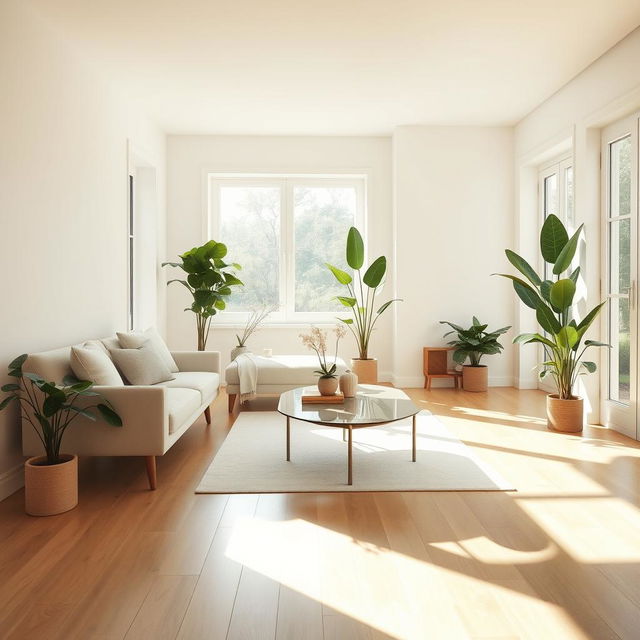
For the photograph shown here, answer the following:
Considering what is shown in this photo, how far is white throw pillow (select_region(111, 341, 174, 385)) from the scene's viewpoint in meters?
3.75

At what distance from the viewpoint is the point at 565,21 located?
3711 millimetres

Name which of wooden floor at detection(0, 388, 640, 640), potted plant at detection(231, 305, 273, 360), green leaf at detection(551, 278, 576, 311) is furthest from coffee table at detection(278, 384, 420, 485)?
potted plant at detection(231, 305, 273, 360)

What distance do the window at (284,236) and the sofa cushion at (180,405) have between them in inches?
111

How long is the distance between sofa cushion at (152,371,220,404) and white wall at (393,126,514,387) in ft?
8.12

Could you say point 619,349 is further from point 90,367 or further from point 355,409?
point 90,367

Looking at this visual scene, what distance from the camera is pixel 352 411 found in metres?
3.20

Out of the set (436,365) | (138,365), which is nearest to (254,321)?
(436,365)

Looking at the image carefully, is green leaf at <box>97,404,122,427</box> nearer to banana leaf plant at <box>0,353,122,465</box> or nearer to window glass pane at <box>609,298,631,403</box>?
banana leaf plant at <box>0,353,122,465</box>

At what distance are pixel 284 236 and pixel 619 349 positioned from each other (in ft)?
12.2

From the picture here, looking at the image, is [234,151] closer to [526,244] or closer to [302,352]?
[302,352]

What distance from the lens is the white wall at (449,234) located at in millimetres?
6180

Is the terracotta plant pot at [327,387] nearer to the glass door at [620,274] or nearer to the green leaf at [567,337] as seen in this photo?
the green leaf at [567,337]

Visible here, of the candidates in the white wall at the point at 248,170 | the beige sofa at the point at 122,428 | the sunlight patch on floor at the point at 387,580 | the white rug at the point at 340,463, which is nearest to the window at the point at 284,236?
the white wall at the point at 248,170

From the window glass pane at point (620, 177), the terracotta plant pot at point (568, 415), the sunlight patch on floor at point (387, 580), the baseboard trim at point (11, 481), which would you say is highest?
the window glass pane at point (620, 177)
